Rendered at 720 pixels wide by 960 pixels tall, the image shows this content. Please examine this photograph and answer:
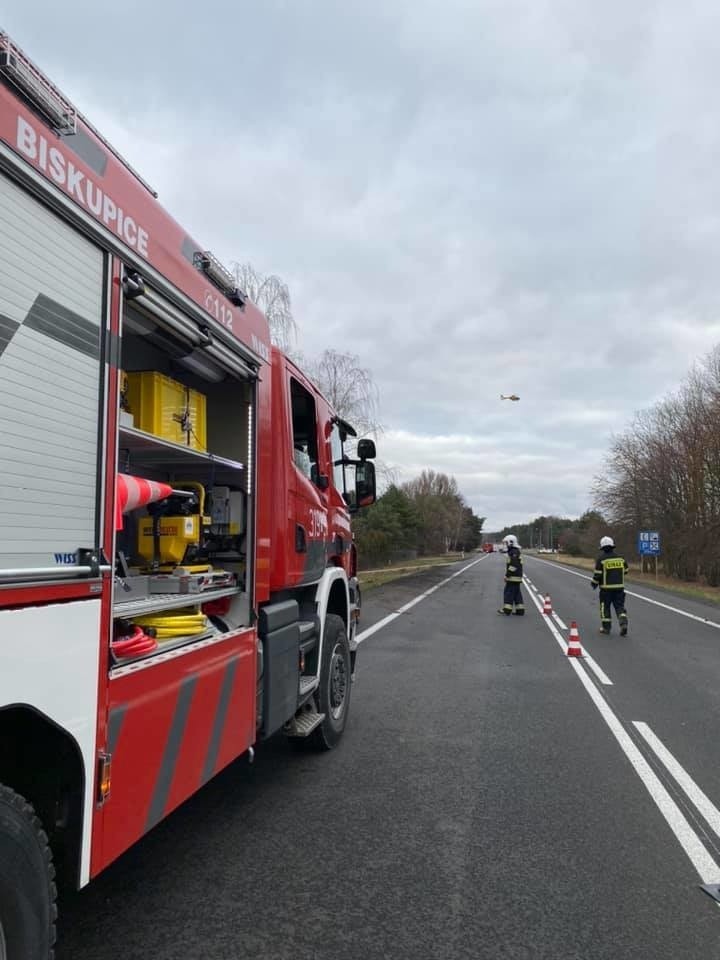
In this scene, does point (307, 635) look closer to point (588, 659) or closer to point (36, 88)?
point (36, 88)

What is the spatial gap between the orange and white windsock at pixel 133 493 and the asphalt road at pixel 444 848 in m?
1.79

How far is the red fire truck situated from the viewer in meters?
2.12

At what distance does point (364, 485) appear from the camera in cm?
689

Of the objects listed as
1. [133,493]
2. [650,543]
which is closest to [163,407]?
[133,493]

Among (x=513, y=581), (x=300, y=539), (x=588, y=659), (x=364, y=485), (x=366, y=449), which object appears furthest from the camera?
(x=513, y=581)

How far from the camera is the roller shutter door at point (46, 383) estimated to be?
2084mm

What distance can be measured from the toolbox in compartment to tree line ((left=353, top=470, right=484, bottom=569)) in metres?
14.0

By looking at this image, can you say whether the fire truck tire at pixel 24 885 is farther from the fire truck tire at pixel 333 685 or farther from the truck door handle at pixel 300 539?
the fire truck tire at pixel 333 685

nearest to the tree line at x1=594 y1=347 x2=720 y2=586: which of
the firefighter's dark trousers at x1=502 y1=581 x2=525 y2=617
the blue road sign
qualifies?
the blue road sign

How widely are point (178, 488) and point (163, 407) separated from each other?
75cm

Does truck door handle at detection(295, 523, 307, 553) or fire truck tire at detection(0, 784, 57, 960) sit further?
truck door handle at detection(295, 523, 307, 553)

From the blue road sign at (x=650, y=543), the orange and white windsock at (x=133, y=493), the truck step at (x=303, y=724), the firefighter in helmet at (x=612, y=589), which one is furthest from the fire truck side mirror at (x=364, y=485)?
the blue road sign at (x=650, y=543)

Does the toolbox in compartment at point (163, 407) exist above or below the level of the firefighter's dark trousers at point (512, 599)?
above

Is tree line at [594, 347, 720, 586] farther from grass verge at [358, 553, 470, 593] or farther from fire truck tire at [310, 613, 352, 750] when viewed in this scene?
fire truck tire at [310, 613, 352, 750]
